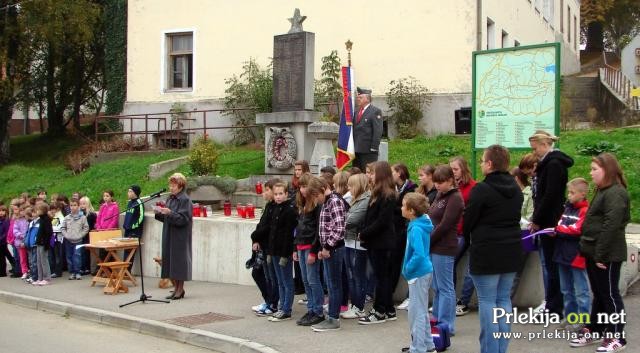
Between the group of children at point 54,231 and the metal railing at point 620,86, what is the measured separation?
17.8 m

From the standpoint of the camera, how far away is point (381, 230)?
9008 mm

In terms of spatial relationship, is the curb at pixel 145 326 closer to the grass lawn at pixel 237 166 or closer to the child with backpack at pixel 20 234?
the child with backpack at pixel 20 234

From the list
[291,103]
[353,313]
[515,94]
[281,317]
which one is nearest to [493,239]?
[353,313]

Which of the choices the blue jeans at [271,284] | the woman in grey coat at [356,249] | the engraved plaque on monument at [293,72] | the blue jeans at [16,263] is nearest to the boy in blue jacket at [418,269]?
the woman in grey coat at [356,249]

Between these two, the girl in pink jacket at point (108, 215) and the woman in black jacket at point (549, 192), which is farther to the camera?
the girl in pink jacket at point (108, 215)

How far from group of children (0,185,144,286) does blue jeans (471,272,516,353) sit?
8.37 m

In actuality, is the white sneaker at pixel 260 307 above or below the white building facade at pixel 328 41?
below

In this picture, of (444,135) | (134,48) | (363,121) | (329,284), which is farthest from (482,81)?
(134,48)

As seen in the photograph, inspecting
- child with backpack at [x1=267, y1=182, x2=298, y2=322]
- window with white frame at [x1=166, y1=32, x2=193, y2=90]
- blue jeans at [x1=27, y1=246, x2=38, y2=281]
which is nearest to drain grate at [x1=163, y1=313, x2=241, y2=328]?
child with backpack at [x1=267, y1=182, x2=298, y2=322]

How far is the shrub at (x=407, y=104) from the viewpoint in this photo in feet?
79.5

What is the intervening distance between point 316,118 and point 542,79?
7907 mm

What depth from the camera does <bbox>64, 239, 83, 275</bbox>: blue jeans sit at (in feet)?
49.7

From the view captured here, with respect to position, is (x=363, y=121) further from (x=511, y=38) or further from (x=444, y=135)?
(x=511, y=38)

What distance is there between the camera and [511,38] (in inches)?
1149
